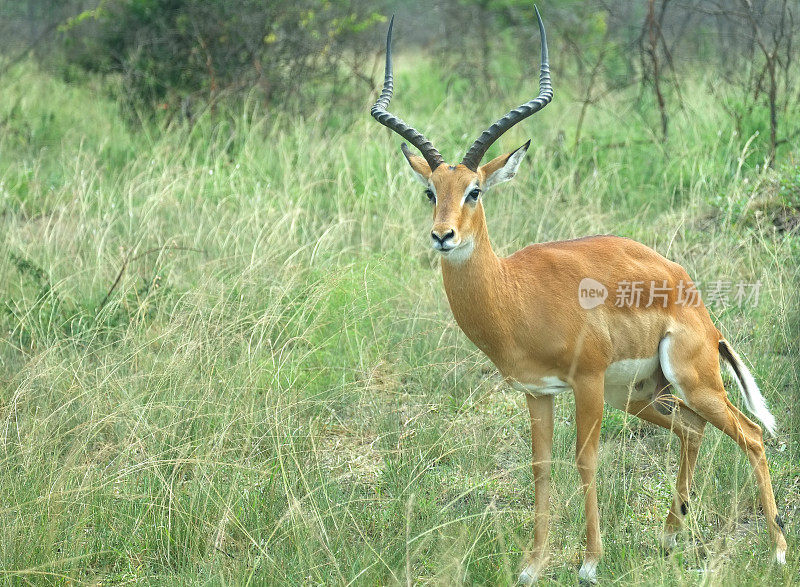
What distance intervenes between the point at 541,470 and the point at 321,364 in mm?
1915

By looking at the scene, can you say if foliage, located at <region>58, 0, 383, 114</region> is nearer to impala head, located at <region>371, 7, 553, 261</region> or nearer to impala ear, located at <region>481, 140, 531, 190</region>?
impala head, located at <region>371, 7, 553, 261</region>

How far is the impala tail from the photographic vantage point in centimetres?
401

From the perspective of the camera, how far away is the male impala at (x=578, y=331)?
11.9ft

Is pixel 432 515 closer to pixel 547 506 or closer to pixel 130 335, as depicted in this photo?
pixel 547 506

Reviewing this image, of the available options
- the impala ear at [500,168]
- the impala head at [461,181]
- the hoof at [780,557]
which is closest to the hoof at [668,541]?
the hoof at [780,557]

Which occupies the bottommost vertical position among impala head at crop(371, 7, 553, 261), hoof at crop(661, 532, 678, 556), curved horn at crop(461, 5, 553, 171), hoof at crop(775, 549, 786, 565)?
hoof at crop(661, 532, 678, 556)

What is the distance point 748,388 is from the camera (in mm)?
4059

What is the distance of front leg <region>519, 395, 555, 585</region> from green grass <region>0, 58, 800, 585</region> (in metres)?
0.09

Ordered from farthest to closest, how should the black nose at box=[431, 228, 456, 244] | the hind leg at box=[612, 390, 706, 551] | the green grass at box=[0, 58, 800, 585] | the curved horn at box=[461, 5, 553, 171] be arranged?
the hind leg at box=[612, 390, 706, 551] < the curved horn at box=[461, 5, 553, 171] < the green grass at box=[0, 58, 800, 585] < the black nose at box=[431, 228, 456, 244]

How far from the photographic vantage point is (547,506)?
3770 mm

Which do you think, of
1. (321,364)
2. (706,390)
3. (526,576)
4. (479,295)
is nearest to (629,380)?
(706,390)

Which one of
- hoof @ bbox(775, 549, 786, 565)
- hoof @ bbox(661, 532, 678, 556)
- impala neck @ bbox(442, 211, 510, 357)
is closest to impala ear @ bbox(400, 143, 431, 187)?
impala neck @ bbox(442, 211, 510, 357)

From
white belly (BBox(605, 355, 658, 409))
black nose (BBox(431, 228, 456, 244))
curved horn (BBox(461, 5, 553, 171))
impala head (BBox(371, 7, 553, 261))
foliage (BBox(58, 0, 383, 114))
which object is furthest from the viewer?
foliage (BBox(58, 0, 383, 114))

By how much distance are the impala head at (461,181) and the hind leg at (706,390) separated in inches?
37.8
